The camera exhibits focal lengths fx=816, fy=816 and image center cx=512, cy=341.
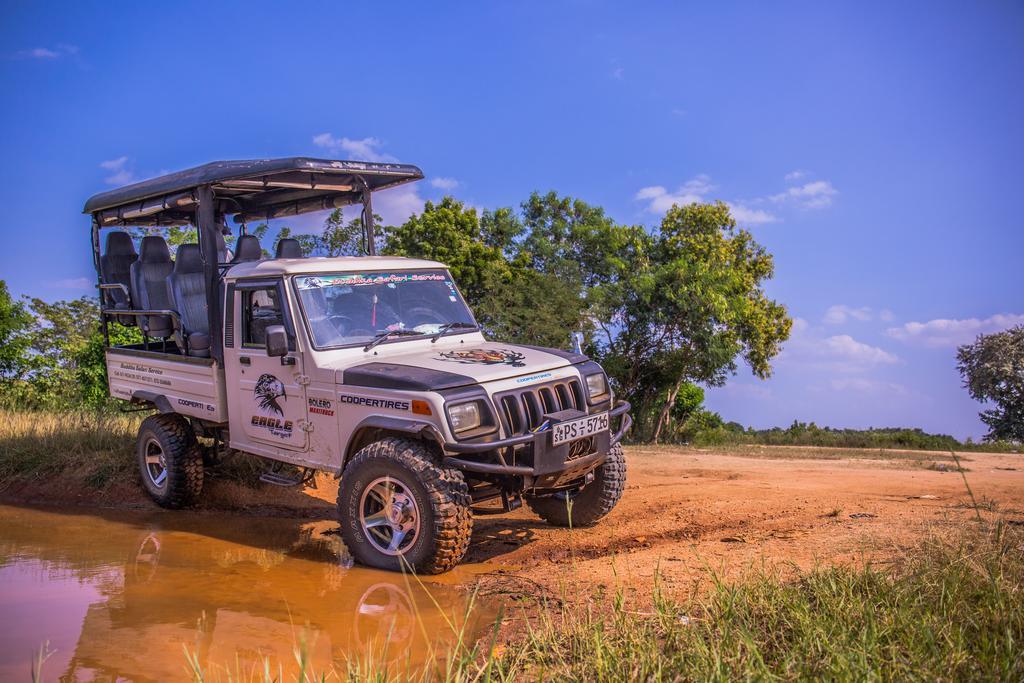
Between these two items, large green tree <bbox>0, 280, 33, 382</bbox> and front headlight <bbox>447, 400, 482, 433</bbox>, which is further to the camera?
large green tree <bbox>0, 280, 33, 382</bbox>

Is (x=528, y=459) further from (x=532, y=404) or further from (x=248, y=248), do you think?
(x=248, y=248)

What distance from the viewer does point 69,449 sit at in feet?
33.4

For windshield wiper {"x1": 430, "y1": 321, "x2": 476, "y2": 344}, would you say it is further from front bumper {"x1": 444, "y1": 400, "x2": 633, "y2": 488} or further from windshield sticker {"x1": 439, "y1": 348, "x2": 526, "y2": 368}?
front bumper {"x1": 444, "y1": 400, "x2": 633, "y2": 488}

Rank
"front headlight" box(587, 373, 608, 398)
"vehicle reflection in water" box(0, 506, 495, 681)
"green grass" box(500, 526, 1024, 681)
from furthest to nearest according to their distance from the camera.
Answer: "front headlight" box(587, 373, 608, 398) < "vehicle reflection in water" box(0, 506, 495, 681) < "green grass" box(500, 526, 1024, 681)

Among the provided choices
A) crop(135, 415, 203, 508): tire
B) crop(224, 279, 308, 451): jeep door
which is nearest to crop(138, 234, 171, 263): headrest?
crop(135, 415, 203, 508): tire

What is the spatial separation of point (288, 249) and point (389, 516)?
4.18m

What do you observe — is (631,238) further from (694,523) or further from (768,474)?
(694,523)

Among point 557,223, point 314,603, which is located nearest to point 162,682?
point 314,603

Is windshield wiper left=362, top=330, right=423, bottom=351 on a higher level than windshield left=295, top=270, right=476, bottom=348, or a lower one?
lower

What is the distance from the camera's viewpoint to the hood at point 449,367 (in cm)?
590

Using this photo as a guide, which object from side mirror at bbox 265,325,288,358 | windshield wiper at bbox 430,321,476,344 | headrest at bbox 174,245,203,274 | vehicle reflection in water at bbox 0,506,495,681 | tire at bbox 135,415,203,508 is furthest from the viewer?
headrest at bbox 174,245,203,274

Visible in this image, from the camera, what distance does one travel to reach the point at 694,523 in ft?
22.8

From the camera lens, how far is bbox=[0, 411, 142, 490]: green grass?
9586 millimetres

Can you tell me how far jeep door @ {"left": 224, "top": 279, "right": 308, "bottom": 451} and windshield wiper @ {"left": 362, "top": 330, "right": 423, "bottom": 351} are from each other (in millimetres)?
572
